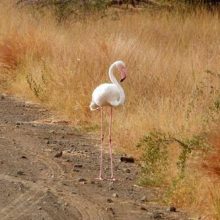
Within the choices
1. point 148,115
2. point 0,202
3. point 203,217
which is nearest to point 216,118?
point 148,115

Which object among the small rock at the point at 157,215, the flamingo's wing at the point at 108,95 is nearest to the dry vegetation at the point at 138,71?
the small rock at the point at 157,215

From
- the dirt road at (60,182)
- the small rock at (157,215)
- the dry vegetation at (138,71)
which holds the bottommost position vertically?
the small rock at (157,215)

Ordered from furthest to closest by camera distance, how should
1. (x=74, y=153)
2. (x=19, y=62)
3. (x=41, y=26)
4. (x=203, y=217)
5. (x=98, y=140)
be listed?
(x=41, y=26)
(x=19, y=62)
(x=98, y=140)
(x=74, y=153)
(x=203, y=217)

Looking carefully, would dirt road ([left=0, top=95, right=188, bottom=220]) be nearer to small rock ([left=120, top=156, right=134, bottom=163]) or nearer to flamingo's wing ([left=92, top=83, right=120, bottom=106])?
small rock ([left=120, top=156, right=134, bottom=163])

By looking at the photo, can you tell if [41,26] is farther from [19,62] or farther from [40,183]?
[40,183]

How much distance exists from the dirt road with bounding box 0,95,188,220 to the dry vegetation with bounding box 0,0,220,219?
0.37 meters

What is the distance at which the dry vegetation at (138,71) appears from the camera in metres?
9.02

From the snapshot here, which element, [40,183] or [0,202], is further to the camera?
[40,183]

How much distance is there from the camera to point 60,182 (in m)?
8.77

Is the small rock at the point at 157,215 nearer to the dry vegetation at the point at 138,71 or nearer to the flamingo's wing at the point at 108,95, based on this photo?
the dry vegetation at the point at 138,71

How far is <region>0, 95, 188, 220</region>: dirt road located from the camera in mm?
7754

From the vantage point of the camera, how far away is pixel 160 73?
41.0ft

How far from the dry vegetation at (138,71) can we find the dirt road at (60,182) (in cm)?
37

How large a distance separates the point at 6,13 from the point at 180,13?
356cm
